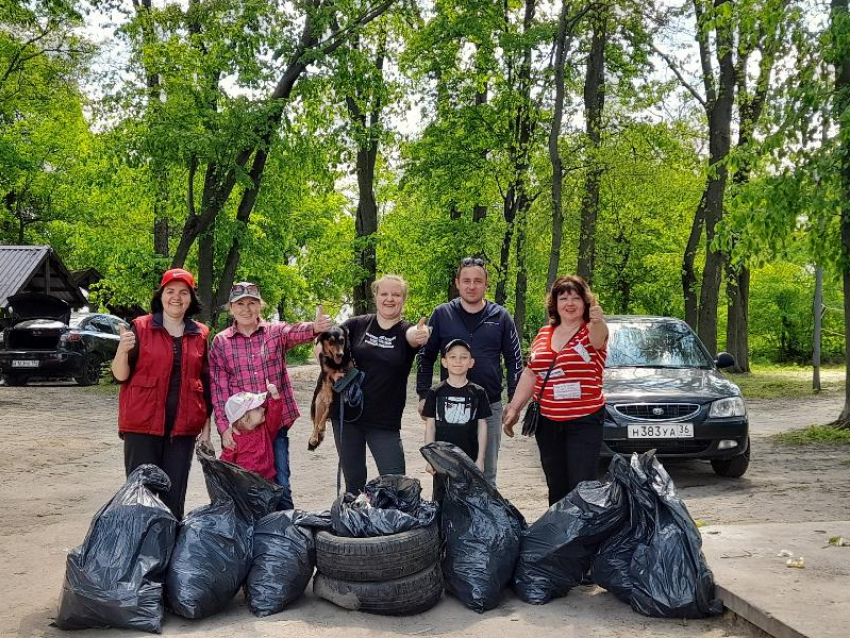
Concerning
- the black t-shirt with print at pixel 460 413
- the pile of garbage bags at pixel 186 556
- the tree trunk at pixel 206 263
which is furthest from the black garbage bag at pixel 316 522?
the tree trunk at pixel 206 263

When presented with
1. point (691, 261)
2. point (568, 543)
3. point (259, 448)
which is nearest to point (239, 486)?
point (259, 448)

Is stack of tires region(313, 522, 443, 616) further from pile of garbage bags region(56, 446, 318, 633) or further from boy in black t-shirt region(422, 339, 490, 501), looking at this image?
boy in black t-shirt region(422, 339, 490, 501)

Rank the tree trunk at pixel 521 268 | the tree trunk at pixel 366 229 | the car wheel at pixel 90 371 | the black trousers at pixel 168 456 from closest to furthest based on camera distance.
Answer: the black trousers at pixel 168 456 < the car wheel at pixel 90 371 < the tree trunk at pixel 521 268 < the tree trunk at pixel 366 229

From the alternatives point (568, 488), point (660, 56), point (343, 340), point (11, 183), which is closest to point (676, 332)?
point (568, 488)

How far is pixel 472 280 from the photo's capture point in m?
5.59

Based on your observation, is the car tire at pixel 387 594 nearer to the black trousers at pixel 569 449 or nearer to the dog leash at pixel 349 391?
the dog leash at pixel 349 391

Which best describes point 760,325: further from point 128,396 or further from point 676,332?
point 128,396

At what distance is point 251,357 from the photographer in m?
5.39

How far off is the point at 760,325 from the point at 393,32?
1127 inches

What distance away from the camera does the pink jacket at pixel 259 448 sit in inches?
210

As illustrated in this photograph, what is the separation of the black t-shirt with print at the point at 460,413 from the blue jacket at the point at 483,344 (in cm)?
20

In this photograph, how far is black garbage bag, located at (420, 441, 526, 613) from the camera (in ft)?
16.0

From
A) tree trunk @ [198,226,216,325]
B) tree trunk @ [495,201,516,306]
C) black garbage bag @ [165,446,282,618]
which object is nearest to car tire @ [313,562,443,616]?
black garbage bag @ [165,446,282,618]

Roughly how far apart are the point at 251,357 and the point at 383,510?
1.25 meters
